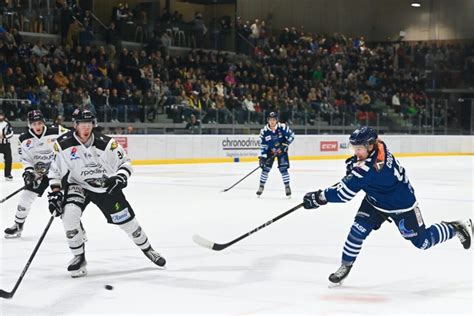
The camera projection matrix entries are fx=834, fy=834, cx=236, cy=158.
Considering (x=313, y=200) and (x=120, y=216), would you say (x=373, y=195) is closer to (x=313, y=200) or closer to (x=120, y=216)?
(x=313, y=200)

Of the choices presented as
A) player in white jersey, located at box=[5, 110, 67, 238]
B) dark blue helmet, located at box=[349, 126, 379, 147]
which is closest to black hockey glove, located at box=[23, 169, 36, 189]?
player in white jersey, located at box=[5, 110, 67, 238]

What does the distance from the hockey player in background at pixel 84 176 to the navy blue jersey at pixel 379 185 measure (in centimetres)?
135

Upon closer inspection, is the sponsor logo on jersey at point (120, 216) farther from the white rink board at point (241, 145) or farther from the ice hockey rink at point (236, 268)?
the white rink board at point (241, 145)

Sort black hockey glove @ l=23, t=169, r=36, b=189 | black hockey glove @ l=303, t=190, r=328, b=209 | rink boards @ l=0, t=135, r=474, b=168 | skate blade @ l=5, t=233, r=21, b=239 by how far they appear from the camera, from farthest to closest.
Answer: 1. rink boards @ l=0, t=135, r=474, b=168
2. skate blade @ l=5, t=233, r=21, b=239
3. black hockey glove @ l=23, t=169, r=36, b=189
4. black hockey glove @ l=303, t=190, r=328, b=209

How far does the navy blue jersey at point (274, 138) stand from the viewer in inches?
444

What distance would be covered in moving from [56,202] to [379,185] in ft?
6.46

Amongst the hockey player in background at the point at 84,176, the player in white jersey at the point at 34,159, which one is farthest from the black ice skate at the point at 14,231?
the hockey player in background at the point at 84,176

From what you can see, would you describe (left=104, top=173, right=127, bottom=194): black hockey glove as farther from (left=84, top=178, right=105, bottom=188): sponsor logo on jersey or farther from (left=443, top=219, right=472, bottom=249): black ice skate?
(left=443, top=219, right=472, bottom=249): black ice skate

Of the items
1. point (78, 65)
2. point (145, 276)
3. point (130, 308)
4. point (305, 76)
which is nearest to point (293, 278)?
point (145, 276)

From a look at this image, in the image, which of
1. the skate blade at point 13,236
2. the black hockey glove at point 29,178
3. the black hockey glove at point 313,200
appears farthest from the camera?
the skate blade at point 13,236

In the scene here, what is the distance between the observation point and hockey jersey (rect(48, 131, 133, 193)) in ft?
17.5

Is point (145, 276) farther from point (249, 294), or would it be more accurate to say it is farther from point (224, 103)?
point (224, 103)

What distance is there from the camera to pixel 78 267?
523 centimetres

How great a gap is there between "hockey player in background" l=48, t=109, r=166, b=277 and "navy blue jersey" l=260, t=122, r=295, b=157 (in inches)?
236
